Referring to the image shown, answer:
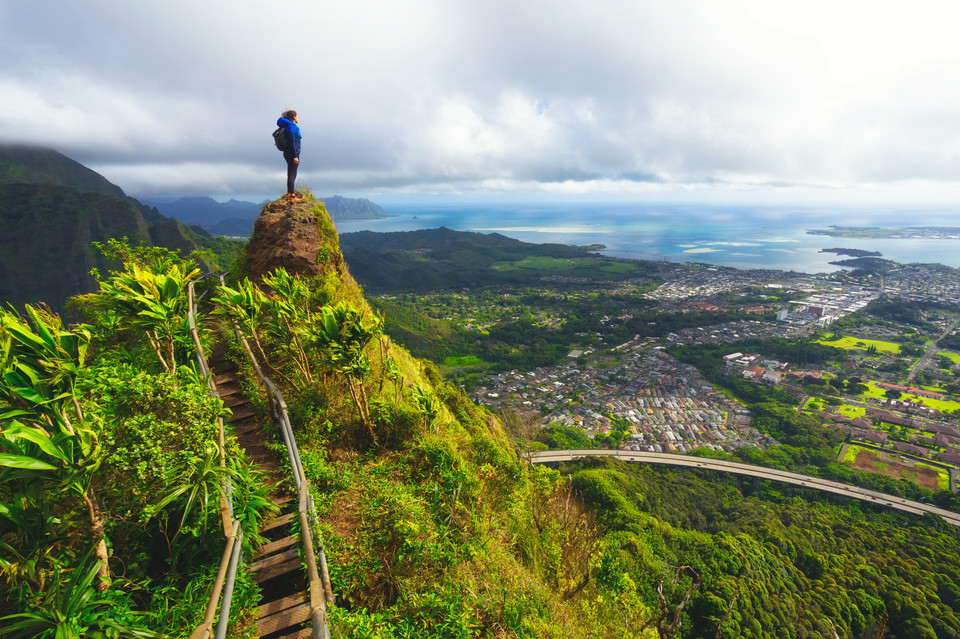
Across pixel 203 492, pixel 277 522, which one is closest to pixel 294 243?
pixel 277 522

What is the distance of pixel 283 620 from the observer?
3.35 meters

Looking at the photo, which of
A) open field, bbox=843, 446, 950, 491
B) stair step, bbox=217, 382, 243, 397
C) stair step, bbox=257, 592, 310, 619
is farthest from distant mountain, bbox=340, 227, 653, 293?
stair step, bbox=257, 592, 310, 619

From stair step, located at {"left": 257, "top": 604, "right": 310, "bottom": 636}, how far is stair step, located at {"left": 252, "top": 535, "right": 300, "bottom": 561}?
645 mm

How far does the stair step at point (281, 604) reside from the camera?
11.2 ft

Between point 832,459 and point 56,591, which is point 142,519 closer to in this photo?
point 56,591

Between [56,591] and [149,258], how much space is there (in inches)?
350

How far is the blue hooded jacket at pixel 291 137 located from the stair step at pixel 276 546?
848 cm

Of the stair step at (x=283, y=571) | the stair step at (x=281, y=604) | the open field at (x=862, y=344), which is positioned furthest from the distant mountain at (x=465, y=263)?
the stair step at (x=281, y=604)

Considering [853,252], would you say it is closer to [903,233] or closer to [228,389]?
[903,233]

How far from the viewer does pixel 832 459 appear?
33.5 metres

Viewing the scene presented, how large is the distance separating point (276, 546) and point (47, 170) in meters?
166

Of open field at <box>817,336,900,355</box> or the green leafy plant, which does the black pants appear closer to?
the green leafy plant

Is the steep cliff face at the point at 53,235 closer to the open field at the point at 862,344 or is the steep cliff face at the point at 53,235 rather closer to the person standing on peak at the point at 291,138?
the person standing on peak at the point at 291,138

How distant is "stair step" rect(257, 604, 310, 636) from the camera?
3.26m
